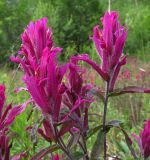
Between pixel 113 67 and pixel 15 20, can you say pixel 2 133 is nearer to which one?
pixel 113 67

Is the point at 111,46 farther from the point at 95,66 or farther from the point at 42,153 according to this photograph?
the point at 42,153

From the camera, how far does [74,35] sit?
16.5m

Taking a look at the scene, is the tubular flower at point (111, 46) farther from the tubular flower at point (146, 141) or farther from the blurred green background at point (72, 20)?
the blurred green background at point (72, 20)

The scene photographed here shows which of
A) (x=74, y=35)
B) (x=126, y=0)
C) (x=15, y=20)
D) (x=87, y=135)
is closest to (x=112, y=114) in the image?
(x=87, y=135)

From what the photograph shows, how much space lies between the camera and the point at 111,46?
1055mm

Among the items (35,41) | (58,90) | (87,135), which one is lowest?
(87,135)

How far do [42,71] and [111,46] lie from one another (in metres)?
0.22

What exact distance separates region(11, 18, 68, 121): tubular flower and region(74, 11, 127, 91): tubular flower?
14cm

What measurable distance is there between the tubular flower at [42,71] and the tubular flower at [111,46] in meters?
0.14

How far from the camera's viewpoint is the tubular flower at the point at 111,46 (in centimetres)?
105

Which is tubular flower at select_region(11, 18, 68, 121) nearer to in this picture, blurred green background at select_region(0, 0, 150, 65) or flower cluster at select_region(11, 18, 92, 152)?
flower cluster at select_region(11, 18, 92, 152)

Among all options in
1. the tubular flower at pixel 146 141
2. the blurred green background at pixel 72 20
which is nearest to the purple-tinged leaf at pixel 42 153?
the tubular flower at pixel 146 141

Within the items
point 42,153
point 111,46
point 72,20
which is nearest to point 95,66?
point 111,46

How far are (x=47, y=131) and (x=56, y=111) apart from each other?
14 cm
